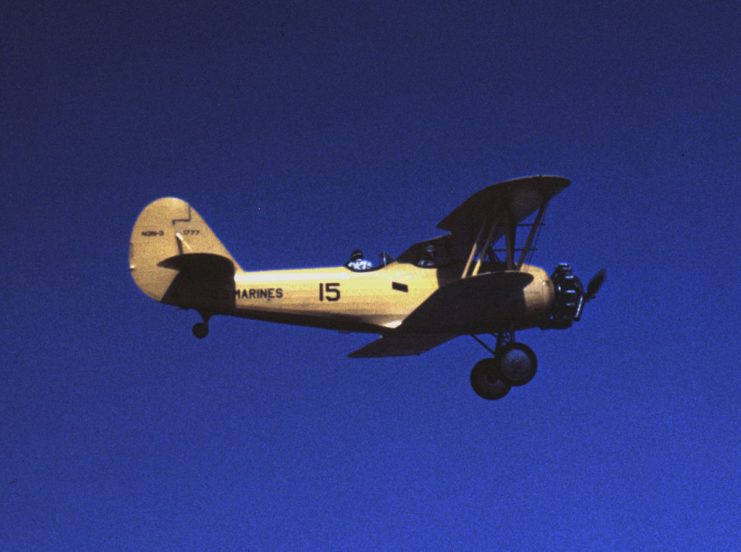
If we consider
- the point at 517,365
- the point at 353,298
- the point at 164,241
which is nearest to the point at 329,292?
the point at 353,298

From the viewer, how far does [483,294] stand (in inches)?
576

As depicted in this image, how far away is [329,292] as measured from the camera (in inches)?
596

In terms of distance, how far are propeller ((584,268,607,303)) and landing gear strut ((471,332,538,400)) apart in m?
1.35

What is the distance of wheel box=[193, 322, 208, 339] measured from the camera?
14820 mm

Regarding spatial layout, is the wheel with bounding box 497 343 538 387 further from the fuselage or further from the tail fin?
the tail fin

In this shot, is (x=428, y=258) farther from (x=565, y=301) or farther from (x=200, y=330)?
(x=200, y=330)

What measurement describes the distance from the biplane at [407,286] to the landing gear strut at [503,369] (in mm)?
16

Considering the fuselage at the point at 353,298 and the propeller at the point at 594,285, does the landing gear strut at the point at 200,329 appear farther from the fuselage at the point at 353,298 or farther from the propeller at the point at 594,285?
the propeller at the point at 594,285

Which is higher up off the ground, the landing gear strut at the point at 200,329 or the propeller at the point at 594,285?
the propeller at the point at 594,285

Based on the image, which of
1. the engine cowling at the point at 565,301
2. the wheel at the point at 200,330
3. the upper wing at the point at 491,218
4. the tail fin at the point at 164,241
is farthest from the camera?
the engine cowling at the point at 565,301

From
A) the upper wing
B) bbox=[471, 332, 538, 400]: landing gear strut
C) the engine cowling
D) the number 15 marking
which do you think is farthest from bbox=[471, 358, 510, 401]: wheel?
the number 15 marking

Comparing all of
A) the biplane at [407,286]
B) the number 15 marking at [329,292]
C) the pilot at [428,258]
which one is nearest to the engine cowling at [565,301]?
the biplane at [407,286]

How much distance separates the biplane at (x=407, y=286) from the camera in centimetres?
1498

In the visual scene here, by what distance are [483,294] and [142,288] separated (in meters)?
5.28
